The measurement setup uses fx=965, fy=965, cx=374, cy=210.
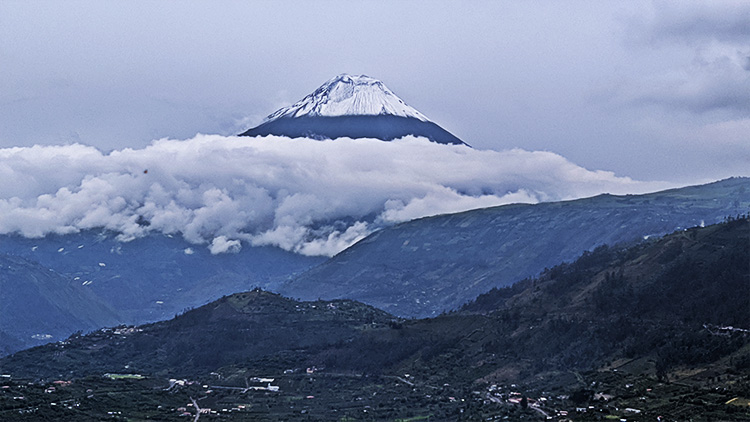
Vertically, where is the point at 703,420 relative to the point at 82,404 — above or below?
below

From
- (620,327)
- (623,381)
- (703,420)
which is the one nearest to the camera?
(703,420)

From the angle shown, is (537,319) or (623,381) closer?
(623,381)

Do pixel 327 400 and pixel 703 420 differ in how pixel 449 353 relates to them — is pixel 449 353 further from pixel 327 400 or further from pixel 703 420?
pixel 703 420

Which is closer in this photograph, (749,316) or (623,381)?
(623,381)

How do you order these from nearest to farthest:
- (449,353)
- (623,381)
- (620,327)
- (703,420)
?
1. (703,420)
2. (623,381)
3. (620,327)
4. (449,353)

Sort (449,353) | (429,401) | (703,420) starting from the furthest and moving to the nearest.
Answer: (449,353) < (429,401) < (703,420)

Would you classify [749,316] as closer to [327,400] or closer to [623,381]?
[623,381]

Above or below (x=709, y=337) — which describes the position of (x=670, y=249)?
above

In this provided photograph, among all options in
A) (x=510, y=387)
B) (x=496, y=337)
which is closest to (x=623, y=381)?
(x=510, y=387)

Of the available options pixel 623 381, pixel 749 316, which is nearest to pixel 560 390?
pixel 623 381
